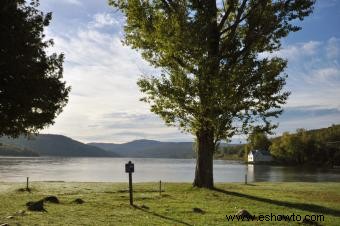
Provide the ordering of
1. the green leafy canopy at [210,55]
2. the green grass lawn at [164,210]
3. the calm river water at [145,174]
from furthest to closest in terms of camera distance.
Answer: the calm river water at [145,174] → the green leafy canopy at [210,55] → the green grass lawn at [164,210]

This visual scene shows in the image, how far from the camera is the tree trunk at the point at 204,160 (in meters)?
32.7

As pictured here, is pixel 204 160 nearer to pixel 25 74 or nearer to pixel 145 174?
pixel 25 74

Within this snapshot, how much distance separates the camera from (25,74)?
63.6 feet

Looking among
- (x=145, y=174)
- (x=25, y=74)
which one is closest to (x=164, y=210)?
(x=25, y=74)

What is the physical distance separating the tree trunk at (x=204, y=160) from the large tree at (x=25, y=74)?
1184cm

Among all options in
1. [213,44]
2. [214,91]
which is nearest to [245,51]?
[213,44]

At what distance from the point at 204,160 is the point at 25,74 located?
16.4m

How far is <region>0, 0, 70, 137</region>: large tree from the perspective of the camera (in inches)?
734

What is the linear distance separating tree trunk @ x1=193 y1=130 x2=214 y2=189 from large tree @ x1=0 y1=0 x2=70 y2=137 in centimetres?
1184

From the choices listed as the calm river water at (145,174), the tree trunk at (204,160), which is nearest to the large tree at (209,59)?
the tree trunk at (204,160)

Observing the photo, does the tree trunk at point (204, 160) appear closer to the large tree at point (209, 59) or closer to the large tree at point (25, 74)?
the large tree at point (209, 59)

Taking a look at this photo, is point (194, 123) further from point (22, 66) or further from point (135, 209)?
point (22, 66)

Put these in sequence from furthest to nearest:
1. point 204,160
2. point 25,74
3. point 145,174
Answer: point 145,174
point 204,160
point 25,74

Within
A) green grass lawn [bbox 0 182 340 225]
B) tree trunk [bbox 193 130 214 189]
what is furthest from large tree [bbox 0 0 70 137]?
tree trunk [bbox 193 130 214 189]
